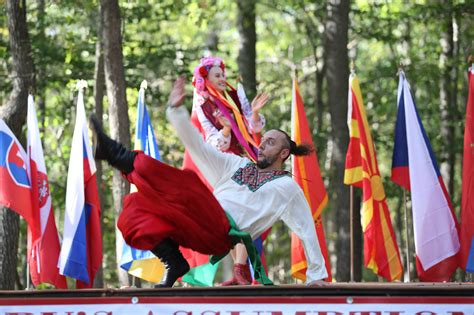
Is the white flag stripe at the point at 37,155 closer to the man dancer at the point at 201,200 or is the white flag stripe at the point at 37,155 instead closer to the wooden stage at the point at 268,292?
the man dancer at the point at 201,200

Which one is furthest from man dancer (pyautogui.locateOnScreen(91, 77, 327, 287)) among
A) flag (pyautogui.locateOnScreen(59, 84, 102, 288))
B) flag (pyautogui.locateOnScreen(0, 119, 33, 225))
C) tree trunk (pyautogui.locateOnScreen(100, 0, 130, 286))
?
tree trunk (pyautogui.locateOnScreen(100, 0, 130, 286))

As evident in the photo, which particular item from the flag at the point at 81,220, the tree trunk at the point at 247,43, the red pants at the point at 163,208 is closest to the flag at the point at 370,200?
the flag at the point at 81,220

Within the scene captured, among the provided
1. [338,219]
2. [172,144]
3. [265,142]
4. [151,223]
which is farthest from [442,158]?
[151,223]

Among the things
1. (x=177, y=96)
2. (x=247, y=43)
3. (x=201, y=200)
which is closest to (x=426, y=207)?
(x=201, y=200)

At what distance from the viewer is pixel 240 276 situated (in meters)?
8.70

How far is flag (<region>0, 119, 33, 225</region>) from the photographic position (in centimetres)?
998

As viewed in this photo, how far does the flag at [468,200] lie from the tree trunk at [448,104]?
5647 mm

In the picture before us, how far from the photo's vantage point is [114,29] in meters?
11.9

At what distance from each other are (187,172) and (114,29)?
4734 mm

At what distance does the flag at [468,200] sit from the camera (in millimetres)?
10164

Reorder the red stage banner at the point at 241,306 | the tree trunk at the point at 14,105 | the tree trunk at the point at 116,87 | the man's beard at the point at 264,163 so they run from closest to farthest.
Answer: the red stage banner at the point at 241,306
the man's beard at the point at 264,163
the tree trunk at the point at 14,105
the tree trunk at the point at 116,87

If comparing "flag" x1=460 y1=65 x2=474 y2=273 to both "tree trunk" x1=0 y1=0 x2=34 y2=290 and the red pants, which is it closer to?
the red pants

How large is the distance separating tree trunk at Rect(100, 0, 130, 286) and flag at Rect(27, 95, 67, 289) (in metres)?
1.47

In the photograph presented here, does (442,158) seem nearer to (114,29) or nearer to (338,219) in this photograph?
(338,219)
